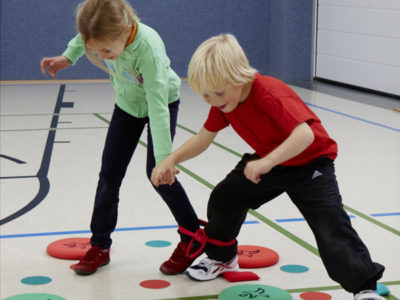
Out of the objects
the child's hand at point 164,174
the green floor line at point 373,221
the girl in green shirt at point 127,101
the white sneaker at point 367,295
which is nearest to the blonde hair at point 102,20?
the girl in green shirt at point 127,101

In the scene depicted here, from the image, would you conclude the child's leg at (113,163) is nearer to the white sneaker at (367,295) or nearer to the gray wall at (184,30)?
the white sneaker at (367,295)

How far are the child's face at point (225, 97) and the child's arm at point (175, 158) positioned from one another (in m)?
0.17

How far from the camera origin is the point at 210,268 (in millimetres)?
2355

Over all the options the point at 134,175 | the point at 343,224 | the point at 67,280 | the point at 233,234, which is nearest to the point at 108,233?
the point at 67,280

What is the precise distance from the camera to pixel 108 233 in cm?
248

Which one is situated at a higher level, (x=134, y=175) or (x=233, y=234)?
(x=233, y=234)

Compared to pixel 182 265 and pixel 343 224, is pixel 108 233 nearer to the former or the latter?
pixel 182 265

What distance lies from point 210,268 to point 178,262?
0.12 metres

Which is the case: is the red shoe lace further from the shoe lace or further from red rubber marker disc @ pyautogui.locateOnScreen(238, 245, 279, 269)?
the shoe lace

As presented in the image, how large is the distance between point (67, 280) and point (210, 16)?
6.89m

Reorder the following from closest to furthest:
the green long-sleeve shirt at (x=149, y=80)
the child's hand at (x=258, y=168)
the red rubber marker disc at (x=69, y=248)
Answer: the child's hand at (x=258, y=168)
the green long-sleeve shirt at (x=149, y=80)
the red rubber marker disc at (x=69, y=248)

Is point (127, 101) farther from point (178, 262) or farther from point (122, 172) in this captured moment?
point (178, 262)

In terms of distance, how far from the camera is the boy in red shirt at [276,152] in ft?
6.04

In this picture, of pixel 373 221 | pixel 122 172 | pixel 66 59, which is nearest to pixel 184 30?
pixel 373 221
